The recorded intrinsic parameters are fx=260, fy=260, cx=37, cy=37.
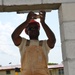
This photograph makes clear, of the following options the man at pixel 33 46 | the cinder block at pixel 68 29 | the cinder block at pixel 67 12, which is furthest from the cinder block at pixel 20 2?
the cinder block at pixel 68 29

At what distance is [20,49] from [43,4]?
0.72 metres

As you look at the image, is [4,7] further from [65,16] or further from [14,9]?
[65,16]

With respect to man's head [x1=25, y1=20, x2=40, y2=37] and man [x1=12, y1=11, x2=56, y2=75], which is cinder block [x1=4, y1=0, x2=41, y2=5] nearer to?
man [x1=12, y1=11, x2=56, y2=75]

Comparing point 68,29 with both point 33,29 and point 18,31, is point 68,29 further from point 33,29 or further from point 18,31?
point 18,31

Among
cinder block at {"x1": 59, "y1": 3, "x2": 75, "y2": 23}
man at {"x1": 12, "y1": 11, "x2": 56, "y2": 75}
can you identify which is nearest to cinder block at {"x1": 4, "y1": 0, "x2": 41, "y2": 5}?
man at {"x1": 12, "y1": 11, "x2": 56, "y2": 75}

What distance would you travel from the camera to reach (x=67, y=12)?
3404 mm

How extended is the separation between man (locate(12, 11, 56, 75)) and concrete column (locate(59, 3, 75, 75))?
12.3 inches

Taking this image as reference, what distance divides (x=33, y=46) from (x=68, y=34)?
1.91 feet

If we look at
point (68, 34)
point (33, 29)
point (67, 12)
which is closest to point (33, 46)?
point (33, 29)

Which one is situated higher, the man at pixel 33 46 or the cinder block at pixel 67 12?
the cinder block at pixel 67 12

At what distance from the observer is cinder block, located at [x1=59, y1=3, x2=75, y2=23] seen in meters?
3.36

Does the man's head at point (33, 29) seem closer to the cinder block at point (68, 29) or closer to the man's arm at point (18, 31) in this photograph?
the man's arm at point (18, 31)

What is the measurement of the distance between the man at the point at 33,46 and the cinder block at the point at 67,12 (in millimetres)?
335

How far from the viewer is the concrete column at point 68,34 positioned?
3.25 m
